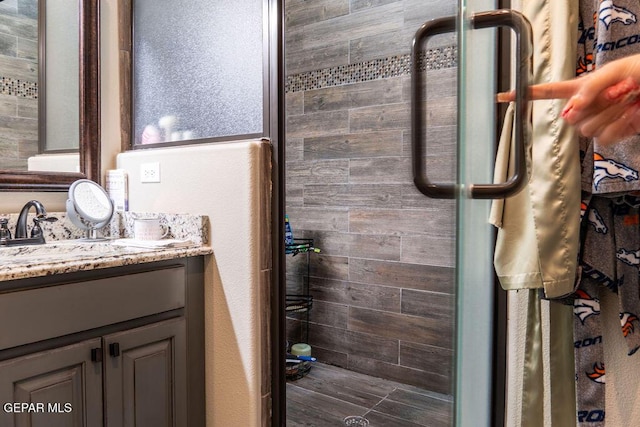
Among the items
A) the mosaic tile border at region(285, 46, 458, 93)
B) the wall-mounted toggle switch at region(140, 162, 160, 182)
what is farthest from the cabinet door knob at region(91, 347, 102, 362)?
the mosaic tile border at region(285, 46, 458, 93)

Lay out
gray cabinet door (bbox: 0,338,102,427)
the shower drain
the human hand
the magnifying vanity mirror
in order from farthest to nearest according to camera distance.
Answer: the shower drain
the magnifying vanity mirror
gray cabinet door (bbox: 0,338,102,427)
the human hand

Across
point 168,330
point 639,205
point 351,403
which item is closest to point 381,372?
point 351,403

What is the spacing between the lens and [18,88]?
157cm

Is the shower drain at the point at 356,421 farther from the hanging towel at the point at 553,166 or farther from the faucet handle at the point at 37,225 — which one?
the faucet handle at the point at 37,225

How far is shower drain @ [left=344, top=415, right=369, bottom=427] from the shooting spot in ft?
6.48

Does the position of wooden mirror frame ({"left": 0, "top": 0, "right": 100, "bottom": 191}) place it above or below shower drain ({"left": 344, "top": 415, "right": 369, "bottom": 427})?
above

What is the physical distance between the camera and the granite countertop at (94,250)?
3.72 feet

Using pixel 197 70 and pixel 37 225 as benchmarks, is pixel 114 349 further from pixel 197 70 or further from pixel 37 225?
pixel 197 70

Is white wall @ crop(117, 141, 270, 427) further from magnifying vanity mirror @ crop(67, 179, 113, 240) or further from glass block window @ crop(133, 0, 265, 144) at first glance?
magnifying vanity mirror @ crop(67, 179, 113, 240)

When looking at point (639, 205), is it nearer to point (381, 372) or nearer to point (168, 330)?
point (168, 330)

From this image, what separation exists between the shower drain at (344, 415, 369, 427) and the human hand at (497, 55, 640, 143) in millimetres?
1731

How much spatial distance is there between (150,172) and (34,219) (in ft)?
1.41

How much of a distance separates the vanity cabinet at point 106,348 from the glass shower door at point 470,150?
37.9 inches

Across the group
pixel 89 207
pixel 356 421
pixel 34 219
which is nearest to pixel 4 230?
pixel 34 219
